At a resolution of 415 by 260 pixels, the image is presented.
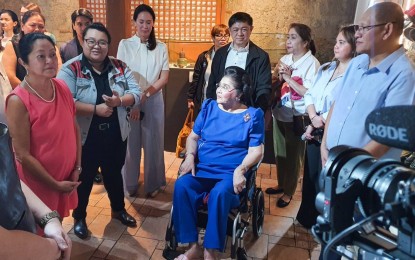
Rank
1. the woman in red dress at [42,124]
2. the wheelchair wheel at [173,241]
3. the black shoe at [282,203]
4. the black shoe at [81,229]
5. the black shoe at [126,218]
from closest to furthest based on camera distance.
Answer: the woman in red dress at [42,124] < the wheelchair wheel at [173,241] < the black shoe at [81,229] < the black shoe at [126,218] < the black shoe at [282,203]

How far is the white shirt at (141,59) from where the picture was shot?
2857mm

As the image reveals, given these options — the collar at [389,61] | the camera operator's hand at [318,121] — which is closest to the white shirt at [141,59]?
the camera operator's hand at [318,121]

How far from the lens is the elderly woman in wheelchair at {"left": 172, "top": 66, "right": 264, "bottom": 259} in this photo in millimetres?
2090

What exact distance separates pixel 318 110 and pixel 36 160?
1.75 meters

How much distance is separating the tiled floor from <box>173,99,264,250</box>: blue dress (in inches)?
15.3

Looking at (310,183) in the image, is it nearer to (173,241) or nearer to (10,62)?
(173,241)

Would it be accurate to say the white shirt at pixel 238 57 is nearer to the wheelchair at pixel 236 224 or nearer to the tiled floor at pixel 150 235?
the wheelchair at pixel 236 224

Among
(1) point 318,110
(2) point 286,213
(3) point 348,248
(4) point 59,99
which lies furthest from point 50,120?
(2) point 286,213

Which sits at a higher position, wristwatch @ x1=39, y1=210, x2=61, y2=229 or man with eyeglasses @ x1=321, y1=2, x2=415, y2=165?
man with eyeglasses @ x1=321, y1=2, x2=415, y2=165

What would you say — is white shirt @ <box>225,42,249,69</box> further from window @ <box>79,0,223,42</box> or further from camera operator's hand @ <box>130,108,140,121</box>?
window @ <box>79,0,223,42</box>

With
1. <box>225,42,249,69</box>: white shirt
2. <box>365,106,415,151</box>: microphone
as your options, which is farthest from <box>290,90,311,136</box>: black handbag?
<box>365,106,415,151</box>: microphone

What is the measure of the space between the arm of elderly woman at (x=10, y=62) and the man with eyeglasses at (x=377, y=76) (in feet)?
7.68

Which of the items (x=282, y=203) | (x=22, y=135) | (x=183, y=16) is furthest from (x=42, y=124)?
(x=183, y=16)

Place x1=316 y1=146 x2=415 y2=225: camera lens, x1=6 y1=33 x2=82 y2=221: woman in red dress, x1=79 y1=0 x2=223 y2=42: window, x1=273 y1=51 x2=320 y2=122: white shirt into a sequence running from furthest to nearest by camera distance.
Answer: x1=79 y1=0 x2=223 y2=42: window → x1=273 y1=51 x2=320 y2=122: white shirt → x1=6 y1=33 x2=82 y2=221: woman in red dress → x1=316 y1=146 x2=415 y2=225: camera lens
